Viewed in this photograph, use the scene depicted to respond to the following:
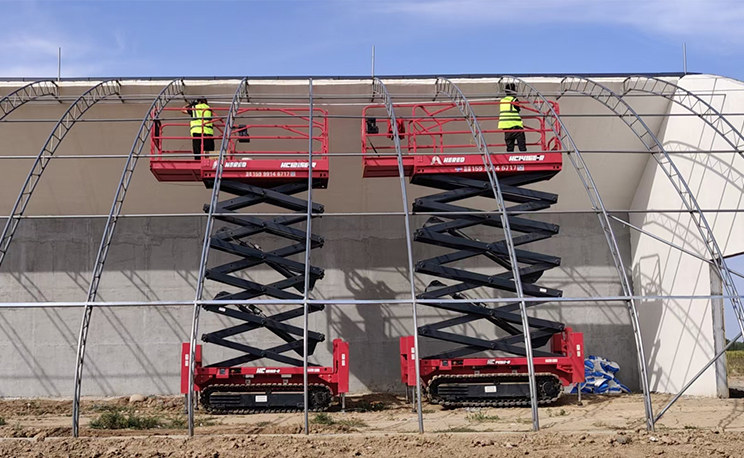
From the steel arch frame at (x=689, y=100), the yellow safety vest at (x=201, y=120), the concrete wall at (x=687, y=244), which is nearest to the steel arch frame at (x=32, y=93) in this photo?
the yellow safety vest at (x=201, y=120)

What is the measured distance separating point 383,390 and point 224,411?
4567mm

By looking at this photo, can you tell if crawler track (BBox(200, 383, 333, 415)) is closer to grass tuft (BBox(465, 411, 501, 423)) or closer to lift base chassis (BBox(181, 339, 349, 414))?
lift base chassis (BBox(181, 339, 349, 414))

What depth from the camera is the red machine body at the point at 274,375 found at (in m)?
15.0

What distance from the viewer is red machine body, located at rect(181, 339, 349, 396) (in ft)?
49.3

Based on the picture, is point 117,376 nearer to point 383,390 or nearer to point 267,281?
point 267,281

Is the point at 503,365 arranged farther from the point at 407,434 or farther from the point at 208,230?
the point at 208,230

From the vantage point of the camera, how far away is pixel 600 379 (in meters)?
18.2

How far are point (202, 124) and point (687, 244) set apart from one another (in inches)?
403

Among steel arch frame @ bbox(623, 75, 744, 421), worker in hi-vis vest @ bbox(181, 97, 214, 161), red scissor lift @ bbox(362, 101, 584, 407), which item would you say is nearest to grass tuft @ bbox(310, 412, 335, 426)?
red scissor lift @ bbox(362, 101, 584, 407)

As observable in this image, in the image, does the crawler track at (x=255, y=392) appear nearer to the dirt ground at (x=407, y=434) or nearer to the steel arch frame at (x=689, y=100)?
the dirt ground at (x=407, y=434)

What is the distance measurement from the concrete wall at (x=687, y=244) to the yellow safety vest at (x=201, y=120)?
9692 millimetres

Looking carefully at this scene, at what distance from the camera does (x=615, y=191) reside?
19344mm

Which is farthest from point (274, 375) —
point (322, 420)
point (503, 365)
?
point (503, 365)

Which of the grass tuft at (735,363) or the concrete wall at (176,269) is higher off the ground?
the concrete wall at (176,269)
